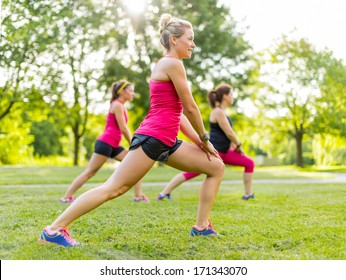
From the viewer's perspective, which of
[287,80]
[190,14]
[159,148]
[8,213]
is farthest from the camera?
[287,80]

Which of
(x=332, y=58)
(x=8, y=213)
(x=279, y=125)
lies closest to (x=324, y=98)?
(x=332, y=58)

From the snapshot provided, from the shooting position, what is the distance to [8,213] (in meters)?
6.80

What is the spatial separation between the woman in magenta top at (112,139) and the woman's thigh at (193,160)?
356cm

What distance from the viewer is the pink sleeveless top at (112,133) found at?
27.7 ft

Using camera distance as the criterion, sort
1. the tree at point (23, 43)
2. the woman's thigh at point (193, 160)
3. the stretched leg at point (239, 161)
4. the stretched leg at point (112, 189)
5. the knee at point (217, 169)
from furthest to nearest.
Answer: the tree at point (23, 43) < the stretched leg at point (239, 161) < the knee at point (217, 169) < the woman's thigh at point (193, 160) < the stretched leg at point (112, 189)

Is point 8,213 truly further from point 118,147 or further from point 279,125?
point 279,125

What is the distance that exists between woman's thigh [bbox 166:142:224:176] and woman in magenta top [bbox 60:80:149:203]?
3559 millimetres

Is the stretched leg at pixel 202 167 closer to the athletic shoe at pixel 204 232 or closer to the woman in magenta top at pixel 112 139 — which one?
the athletic shoe at pixel 204 232

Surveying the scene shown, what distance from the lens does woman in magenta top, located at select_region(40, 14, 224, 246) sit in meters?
4.35

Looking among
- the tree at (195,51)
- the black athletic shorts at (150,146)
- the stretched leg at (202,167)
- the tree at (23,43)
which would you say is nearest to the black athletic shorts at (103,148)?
the stretched leg at (202,167)

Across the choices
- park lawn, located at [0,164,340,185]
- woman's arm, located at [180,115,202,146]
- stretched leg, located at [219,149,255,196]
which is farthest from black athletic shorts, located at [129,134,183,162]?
park lawn, located at [0,164,340,185]

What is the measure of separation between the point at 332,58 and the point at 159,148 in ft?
41.3

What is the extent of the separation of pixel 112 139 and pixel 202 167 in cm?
393

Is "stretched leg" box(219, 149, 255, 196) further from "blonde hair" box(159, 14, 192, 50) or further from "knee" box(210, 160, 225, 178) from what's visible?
"blonde hair" box(159, 14, 192, 50)
